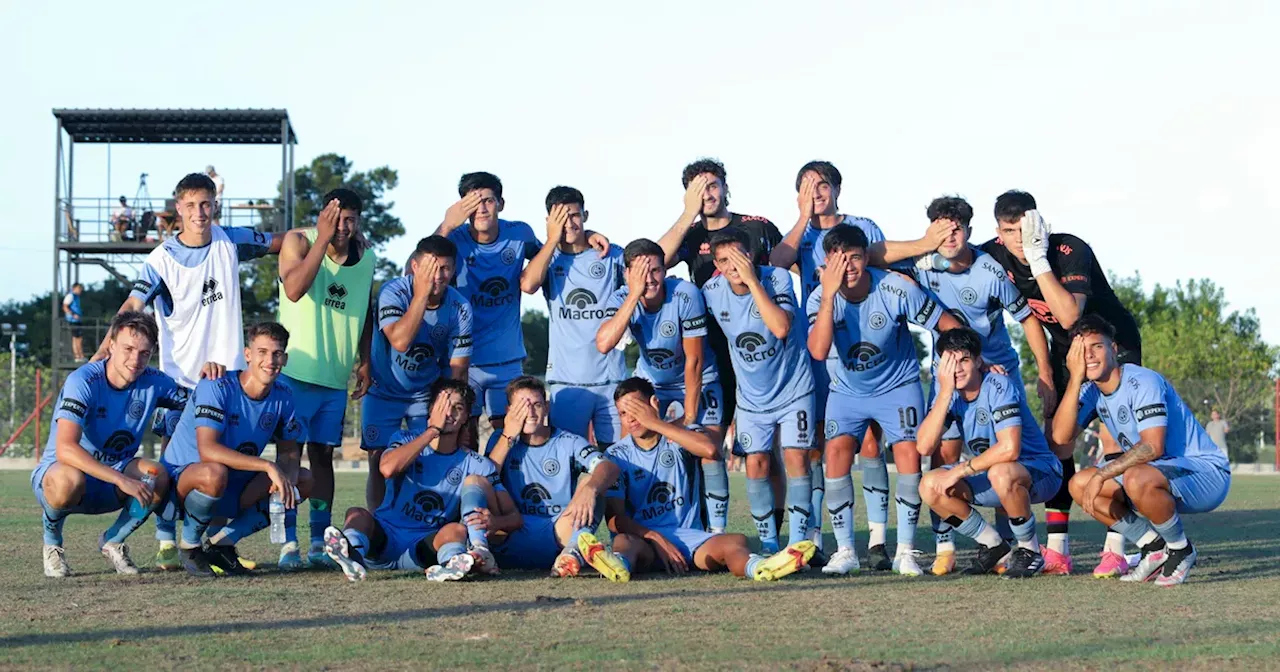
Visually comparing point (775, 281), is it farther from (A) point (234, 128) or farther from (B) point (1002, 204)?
(A) point (234, 128)

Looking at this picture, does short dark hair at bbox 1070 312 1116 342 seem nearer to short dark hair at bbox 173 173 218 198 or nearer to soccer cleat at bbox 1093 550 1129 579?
soccer cleat at bbox 1093 550 1129 579

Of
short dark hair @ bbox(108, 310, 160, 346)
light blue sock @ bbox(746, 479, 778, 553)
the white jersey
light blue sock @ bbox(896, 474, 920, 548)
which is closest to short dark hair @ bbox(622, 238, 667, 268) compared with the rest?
light blue sock @ bbox(746, 479, 778, 553)

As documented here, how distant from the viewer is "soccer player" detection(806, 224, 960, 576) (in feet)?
26.0

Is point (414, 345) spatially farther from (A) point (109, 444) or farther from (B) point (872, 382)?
(B) point (872, 382)

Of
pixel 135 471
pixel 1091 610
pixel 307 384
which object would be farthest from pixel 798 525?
pixel 135 471

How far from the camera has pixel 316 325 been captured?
8.34 metres

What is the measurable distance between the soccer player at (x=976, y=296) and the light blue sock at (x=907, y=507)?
31 centimetres

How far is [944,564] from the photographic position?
770cm

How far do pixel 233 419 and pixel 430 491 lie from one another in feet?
3.86

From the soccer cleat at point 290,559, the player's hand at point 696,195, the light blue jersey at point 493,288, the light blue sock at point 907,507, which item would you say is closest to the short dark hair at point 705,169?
the player's hand at point 696,195

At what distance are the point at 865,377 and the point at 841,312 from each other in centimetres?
41

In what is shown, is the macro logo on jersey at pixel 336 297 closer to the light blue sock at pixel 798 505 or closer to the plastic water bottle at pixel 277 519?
the plastic water bottle at pixel 277 519

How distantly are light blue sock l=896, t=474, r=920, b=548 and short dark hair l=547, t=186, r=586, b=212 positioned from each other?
266 cm

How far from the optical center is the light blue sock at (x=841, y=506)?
7.87 metres
